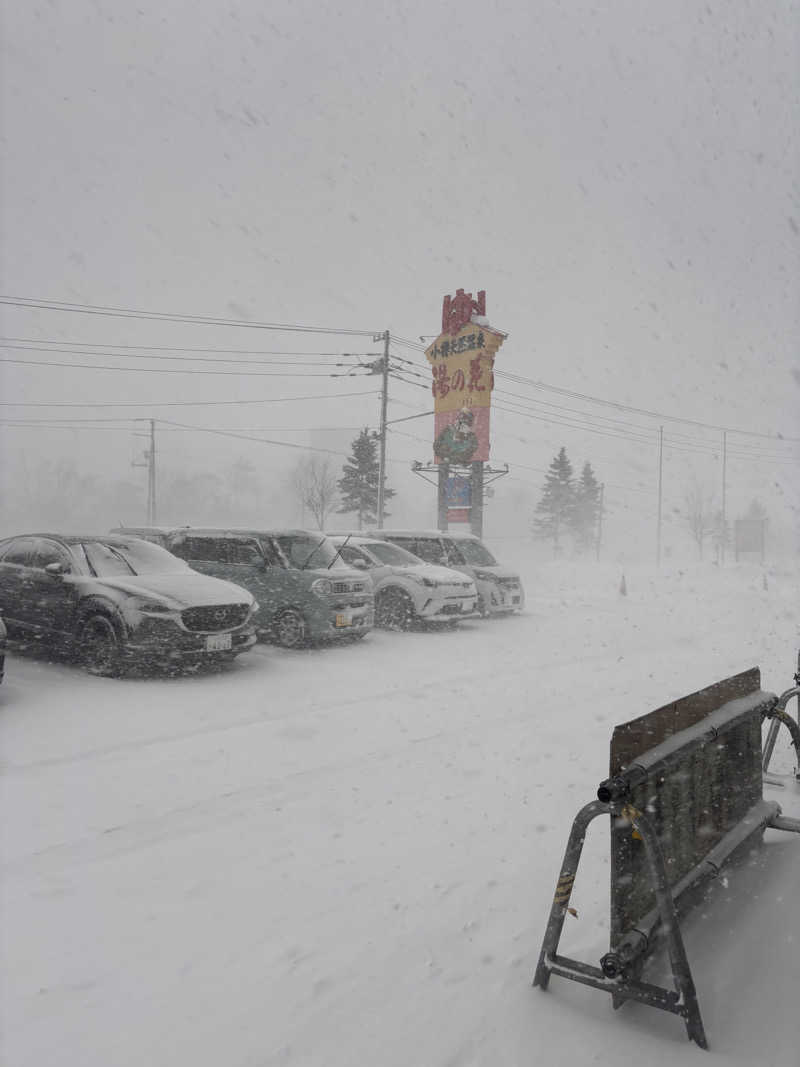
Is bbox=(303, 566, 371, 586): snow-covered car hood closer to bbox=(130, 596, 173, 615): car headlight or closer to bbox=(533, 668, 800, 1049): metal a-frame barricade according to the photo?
bbox=(130, 596, 173, 615): car headlight

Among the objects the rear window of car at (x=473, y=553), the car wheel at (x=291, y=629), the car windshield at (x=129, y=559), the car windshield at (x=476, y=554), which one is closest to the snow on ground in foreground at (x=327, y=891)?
the car windshield at (x=129, y=559)

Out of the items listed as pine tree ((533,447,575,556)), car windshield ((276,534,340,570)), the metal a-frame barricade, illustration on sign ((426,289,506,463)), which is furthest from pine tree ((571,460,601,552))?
the metal a-frame barricade

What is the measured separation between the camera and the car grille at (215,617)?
7523 millimetres

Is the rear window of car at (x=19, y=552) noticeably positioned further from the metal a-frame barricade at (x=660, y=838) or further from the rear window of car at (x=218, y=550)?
the metal a-frame barricade at (x=660, y=838)

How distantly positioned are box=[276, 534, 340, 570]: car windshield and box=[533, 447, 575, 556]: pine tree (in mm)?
67846

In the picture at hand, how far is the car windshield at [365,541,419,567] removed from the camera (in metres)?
12.5

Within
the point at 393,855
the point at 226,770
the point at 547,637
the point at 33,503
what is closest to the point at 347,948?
the point at 393,855

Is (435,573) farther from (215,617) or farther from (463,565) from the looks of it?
(215,617)

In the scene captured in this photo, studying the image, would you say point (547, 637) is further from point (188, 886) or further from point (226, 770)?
point (188, 886)

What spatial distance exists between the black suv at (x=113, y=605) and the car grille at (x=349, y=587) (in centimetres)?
168

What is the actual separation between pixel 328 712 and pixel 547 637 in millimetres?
6062

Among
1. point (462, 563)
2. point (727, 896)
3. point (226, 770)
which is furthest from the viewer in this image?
point (462, 563)

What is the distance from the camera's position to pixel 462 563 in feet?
46.6

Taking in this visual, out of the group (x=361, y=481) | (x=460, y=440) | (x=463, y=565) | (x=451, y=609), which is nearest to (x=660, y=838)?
(x=451, y=609)
